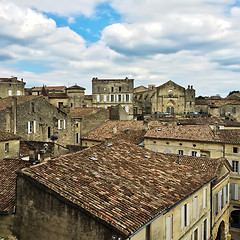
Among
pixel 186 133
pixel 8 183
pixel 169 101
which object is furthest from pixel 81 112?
pixel 169 101

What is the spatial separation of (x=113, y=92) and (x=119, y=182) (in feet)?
190

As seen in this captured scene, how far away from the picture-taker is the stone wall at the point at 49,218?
314 inches

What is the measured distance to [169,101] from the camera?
71.8 m

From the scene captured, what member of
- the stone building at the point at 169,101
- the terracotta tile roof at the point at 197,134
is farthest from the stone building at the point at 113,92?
the terracotta tile roof at the point at 197,134

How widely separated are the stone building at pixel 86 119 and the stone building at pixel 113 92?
24004 mm

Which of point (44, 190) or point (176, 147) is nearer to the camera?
point (44, 190)

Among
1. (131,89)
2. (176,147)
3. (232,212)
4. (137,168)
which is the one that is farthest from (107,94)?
(137,168)

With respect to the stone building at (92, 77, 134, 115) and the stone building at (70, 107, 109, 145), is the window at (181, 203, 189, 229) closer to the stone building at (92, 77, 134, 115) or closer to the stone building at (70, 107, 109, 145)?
the stone building at (70, 107, 109, 145)

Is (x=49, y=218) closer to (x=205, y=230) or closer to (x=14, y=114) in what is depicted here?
(x=205, y=230)

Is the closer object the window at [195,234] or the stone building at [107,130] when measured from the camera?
the window at [195,234]

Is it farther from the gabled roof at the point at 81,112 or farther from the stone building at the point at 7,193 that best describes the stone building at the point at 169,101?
the stone building at the point at 7,193

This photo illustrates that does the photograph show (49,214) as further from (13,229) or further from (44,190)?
(13,229)

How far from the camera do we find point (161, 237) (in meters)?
10.1

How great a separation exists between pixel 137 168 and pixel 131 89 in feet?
180
